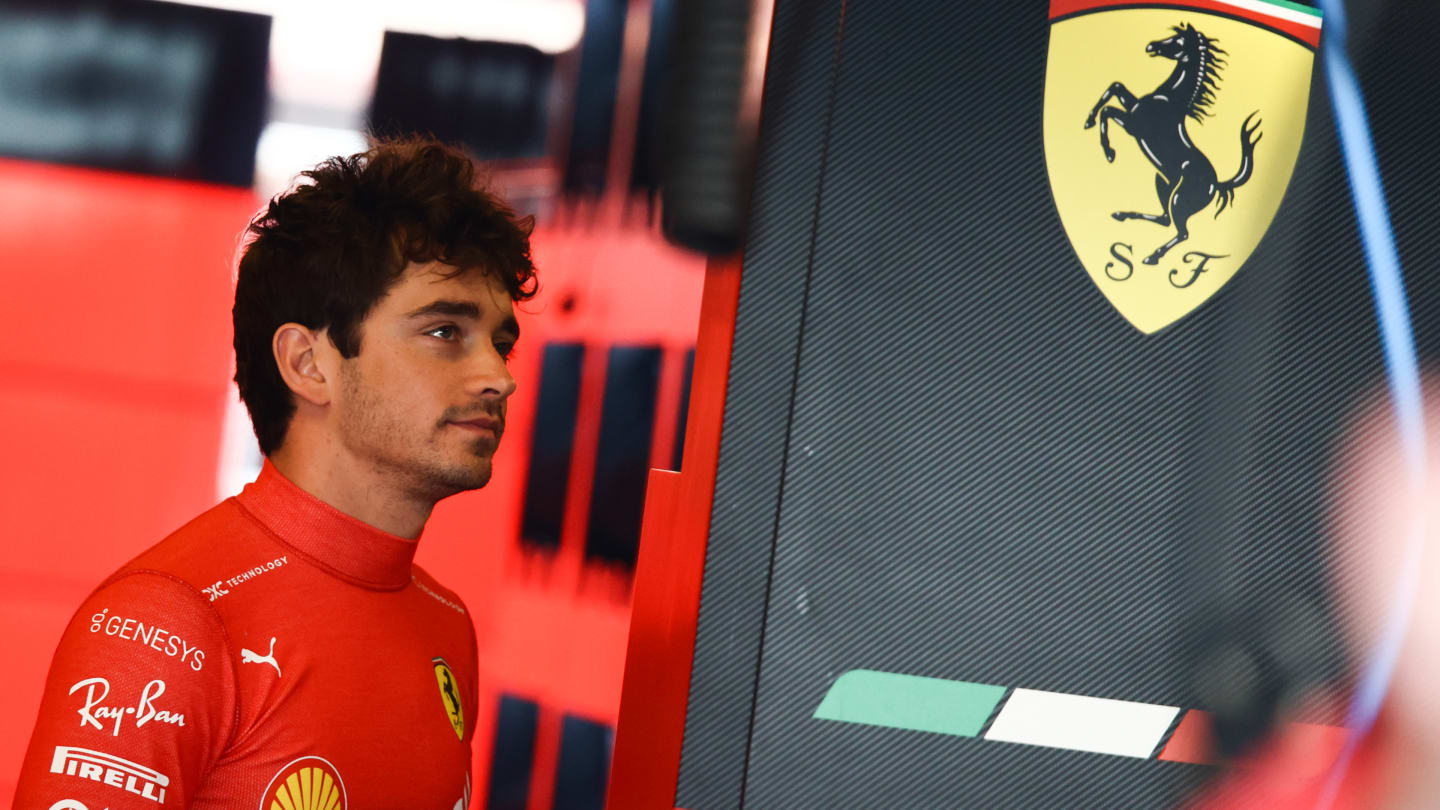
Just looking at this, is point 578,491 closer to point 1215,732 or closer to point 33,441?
point 33,441

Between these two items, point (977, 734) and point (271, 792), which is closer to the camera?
point (977, 734)

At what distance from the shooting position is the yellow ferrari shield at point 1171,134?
3.05ft

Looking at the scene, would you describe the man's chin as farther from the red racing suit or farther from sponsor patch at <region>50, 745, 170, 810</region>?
sponsor patch at <region>50, 745, 170, 810</region>

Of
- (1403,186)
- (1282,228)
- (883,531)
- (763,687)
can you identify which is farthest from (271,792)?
(1403,186)

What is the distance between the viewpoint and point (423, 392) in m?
1.30

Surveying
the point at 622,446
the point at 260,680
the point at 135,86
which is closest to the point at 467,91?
the point at 135,86

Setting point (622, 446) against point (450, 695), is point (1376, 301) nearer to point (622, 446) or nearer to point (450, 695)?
point (450, 695)

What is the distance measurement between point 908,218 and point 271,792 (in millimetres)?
743

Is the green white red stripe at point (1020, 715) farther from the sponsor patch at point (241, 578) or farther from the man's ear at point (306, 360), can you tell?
the man's ear at point (306, 360)

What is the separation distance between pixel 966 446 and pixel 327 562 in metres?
0.70

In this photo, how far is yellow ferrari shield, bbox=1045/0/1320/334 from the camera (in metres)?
0.93

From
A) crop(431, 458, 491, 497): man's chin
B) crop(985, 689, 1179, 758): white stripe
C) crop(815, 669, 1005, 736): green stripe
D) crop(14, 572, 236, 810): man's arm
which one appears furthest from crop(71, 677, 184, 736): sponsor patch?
crop(985, 689, 1179, 758): white stripe

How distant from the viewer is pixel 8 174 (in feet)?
6.61

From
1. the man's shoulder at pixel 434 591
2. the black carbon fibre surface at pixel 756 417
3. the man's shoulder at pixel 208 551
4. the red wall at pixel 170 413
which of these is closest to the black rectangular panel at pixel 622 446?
the red wall at pixel 170 413
